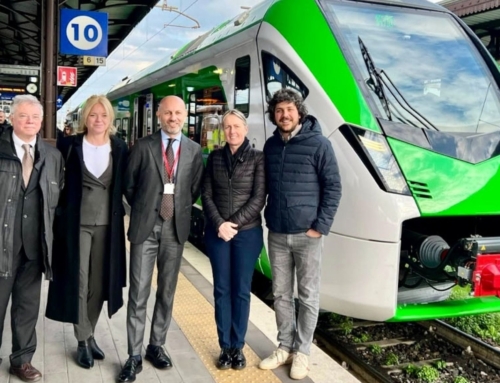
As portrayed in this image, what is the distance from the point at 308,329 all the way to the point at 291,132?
50.2 inches

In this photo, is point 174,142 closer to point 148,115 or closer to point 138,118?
point 148,115

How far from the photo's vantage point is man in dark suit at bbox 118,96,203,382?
333 cm

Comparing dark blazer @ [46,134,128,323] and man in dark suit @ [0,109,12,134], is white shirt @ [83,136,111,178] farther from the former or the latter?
man in dark suit @ [0,109,12,134]

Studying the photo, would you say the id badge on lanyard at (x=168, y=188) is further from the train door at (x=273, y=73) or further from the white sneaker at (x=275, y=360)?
the train door at (x=273, y=73)

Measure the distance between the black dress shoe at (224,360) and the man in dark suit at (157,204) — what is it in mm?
343

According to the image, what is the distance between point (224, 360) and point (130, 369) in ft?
1.99

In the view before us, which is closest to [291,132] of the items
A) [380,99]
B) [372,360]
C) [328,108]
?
[328,108]

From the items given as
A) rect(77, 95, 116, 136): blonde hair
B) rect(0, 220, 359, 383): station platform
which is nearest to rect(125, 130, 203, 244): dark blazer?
rect(77, 95, 116, 136): blonde hair

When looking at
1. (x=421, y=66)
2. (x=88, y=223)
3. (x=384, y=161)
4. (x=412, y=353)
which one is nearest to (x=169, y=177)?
(x=88, y=223)

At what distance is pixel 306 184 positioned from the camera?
3.38 m

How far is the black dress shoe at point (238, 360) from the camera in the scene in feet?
11.6

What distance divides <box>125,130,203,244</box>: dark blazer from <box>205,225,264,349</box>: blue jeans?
0.84 ft

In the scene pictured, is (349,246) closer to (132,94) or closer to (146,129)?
(146,129)

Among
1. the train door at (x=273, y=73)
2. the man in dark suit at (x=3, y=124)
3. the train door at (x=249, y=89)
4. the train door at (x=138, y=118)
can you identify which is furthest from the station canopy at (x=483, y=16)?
the man in dark suit at (x=3, y=124)
